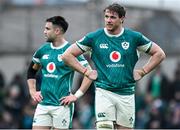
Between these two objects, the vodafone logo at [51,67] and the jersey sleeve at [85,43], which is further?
the vodafone logo at [51,67]

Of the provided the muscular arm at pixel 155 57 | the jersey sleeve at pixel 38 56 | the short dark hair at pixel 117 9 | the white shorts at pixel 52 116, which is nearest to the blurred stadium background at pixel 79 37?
the jersey sleeve at pixel 38 56

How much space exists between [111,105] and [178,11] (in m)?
10.8

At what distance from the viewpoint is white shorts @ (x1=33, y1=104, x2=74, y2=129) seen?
14500 millimetres

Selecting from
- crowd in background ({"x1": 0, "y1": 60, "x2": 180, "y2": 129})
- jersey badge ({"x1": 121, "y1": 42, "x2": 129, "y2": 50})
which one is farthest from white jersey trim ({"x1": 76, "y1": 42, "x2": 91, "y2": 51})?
crowd in background ({"x1": 0, "y1": 60, "x2": 180, "y2": 129})

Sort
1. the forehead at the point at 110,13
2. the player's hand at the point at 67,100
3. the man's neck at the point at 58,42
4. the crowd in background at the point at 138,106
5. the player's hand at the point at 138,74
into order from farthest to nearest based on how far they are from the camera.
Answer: the crowd in background at the point at 138,106 → the man's neck at the point at 58,42 → the player's hand at the point at 67,100 → the player's hand at the point at 138,74 → the forehead at the point at 110,13

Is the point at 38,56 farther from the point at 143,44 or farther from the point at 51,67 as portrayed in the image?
the point at 143,44

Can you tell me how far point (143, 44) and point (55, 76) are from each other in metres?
1.62

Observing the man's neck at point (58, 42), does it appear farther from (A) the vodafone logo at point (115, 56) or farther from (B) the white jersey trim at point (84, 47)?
(A) the vodafone logo at point (115, 56)

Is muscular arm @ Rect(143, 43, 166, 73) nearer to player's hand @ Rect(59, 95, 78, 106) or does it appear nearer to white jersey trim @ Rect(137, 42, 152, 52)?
white jersey trim @ Rect(137, 42, 152, 52)

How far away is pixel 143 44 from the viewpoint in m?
13.7

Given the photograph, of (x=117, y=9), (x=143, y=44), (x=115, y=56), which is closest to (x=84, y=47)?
(x=115, y=56)

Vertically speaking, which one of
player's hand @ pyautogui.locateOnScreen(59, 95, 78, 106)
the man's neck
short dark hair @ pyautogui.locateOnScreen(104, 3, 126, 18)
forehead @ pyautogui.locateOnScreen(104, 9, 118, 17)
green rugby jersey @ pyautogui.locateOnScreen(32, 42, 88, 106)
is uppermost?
short dark hair @ pyautogui.locateOnScreen(104, 3, 126, 18)

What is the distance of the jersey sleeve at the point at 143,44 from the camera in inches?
538

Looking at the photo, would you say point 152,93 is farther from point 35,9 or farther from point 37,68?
point 37,68
